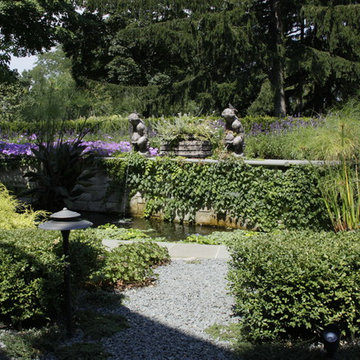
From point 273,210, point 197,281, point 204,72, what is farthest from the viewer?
point 204,72

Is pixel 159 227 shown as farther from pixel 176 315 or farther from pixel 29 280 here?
pixel 29 280

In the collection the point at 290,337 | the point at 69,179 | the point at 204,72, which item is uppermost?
the point at 204,72

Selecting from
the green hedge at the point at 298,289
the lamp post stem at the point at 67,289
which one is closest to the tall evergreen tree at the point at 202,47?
the green hedge at the point at 298,289

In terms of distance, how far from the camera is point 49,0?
1841 cm

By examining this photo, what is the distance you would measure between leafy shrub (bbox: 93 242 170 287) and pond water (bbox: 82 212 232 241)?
6.69 feet

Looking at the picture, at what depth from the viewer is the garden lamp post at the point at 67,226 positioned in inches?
101

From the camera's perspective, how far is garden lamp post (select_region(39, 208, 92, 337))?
2562 mm

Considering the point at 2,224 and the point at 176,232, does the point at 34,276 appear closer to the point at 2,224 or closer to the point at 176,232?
the point at 2,224

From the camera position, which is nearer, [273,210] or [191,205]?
[273,210]

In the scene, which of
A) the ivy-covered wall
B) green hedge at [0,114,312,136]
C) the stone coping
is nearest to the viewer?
the stone coping

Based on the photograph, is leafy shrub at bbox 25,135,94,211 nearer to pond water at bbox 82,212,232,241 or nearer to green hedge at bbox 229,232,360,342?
pond water at bbox 82,212,232,241

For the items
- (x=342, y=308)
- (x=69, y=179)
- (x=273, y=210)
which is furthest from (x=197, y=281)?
(x=69, y=179)

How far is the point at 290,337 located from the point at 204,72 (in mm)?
15085

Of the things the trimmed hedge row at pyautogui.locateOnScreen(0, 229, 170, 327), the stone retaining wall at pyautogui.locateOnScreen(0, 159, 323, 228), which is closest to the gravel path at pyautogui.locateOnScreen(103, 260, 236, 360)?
the trimmed hedge row at pyautogui.locateOnScreen(0, 229, 170, 327)
